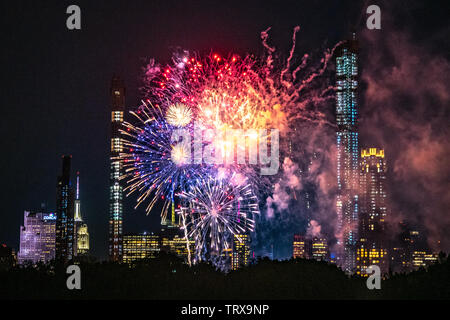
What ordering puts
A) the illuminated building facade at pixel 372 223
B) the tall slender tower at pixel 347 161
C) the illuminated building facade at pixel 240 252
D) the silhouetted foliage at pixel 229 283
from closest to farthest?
the silhouetted foliage at pixel 229 283 → the illuminated building facade at pixel 240 252 → the tall slender tower at pixel 347 161 → the illuminated building facade at pixel 372 223

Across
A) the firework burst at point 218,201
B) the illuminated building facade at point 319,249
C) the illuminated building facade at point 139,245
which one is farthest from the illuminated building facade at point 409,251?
the firework burst at point 218,201

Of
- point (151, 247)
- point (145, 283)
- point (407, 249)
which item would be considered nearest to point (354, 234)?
point (407, 249)

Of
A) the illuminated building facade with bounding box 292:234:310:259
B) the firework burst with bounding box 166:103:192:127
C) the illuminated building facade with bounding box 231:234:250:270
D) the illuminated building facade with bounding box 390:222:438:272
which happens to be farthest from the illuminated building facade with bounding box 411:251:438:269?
the firework burst with bounding box 166:103:192:127

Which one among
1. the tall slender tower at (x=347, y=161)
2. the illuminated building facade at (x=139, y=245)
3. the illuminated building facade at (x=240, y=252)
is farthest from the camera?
the illuminated building facade at (x=139, y=245)

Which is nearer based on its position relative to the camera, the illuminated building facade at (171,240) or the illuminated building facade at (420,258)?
the illuminated building facade at (171,240)

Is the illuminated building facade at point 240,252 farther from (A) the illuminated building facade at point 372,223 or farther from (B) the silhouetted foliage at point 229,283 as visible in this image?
(B) the silhouetted foliage at point 229,283
